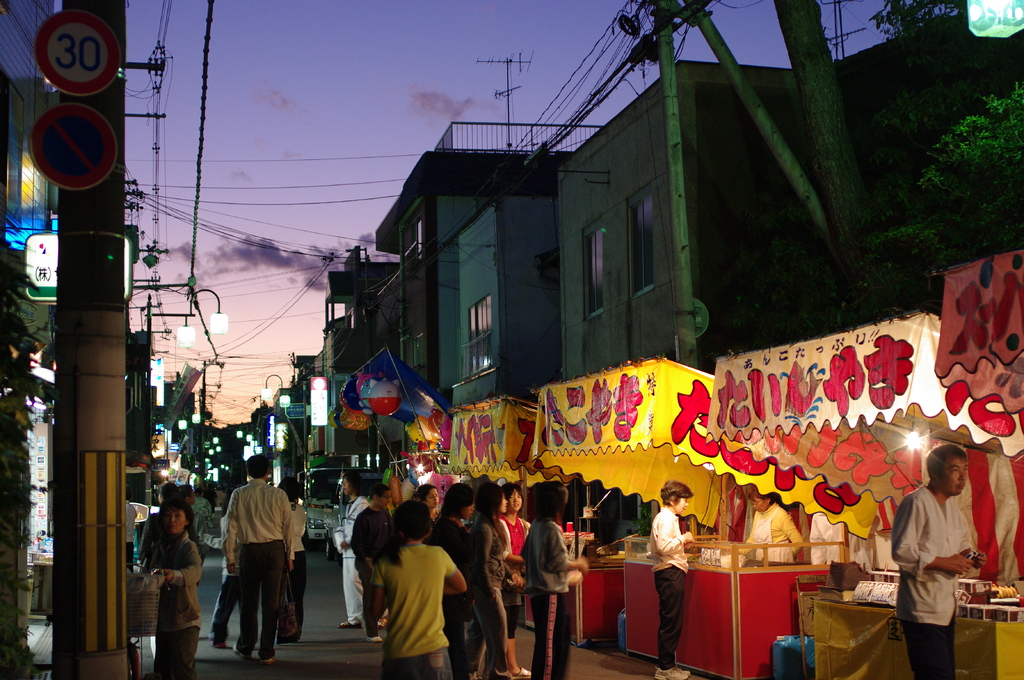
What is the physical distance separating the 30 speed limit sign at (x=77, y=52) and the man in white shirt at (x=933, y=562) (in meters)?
5.91

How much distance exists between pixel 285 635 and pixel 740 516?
5781 millimetres

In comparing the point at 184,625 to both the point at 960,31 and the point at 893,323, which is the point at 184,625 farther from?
the point at 960,31

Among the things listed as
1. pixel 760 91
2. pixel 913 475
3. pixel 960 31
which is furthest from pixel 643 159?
pixel 913 475

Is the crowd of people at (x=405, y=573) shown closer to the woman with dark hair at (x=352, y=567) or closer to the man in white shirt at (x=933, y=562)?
the woman with dark hair at (x=352, y=567)

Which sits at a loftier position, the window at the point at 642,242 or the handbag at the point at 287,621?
the window at the point at 642,242

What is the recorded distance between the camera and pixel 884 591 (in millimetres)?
8820

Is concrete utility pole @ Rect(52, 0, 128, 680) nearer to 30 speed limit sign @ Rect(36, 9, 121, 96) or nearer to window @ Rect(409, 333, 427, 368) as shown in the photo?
30 speed limit sign @ Rect(36, 9, 121, 96)

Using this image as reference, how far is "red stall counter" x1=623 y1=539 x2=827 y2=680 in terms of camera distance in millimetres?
10047

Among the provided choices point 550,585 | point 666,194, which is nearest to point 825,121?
point 666,194

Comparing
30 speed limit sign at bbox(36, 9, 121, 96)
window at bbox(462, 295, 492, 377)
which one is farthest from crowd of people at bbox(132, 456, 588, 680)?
window at bbox(462, 295, 492, 377)

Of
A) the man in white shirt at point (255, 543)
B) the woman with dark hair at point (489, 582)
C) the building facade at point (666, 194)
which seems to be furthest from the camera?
the building facade at point (666, 194)

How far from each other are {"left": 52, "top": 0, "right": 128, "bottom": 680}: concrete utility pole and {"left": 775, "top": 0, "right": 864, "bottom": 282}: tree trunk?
389 inches

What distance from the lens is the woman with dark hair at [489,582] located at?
9516 mm

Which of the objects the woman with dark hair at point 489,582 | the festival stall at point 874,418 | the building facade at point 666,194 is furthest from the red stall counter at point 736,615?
the building facade at point 666,194
